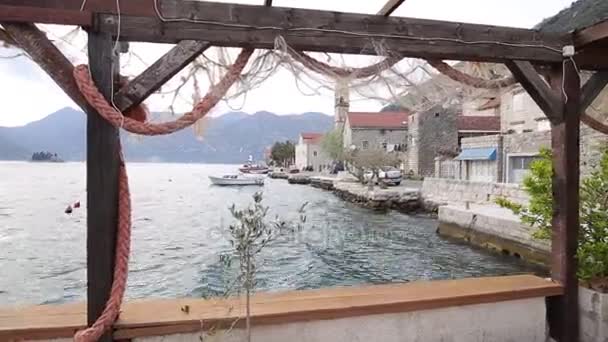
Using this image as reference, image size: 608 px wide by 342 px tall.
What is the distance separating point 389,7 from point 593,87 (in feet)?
5.09

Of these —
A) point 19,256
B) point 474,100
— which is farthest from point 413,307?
point 19,256

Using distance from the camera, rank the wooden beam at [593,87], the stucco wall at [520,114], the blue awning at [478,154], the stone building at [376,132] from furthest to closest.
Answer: the stone building at [376,132], the blue awning at [478,154], the stucco wall at [520,114], the wooden beam at [593,87]

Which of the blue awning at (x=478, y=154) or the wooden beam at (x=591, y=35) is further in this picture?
the blue awning at (x=478, y=154)

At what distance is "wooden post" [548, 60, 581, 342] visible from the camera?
269 centimetres

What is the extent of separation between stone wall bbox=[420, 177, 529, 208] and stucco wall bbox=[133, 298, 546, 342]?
29.6 feet

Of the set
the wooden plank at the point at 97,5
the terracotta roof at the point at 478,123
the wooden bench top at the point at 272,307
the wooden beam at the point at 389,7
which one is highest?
the terracotta roof at the point at 478,123

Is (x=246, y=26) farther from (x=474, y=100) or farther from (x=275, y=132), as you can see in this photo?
(x=275, y=132)

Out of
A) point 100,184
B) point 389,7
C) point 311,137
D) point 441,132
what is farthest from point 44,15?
point 311,137

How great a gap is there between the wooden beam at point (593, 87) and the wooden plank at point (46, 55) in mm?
2950

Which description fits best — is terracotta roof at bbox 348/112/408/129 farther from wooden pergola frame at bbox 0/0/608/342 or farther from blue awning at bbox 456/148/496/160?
wooden pergola frame at bbox 0/0/608/342

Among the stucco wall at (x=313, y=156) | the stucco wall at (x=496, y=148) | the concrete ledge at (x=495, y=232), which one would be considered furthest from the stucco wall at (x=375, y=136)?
the concrete ledge at (x=495, y=232)

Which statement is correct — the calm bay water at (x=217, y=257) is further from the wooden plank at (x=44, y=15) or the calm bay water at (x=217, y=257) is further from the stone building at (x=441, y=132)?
the stone building at (x=441, y=132)

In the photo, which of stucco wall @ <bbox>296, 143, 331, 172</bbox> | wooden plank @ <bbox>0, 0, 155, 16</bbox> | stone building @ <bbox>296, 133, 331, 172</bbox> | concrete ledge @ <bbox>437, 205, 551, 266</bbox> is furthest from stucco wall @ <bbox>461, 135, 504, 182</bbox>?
stucco wall @ <bbox>296, 143, 331, 172</bbox>

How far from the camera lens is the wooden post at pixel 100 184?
1990mm
